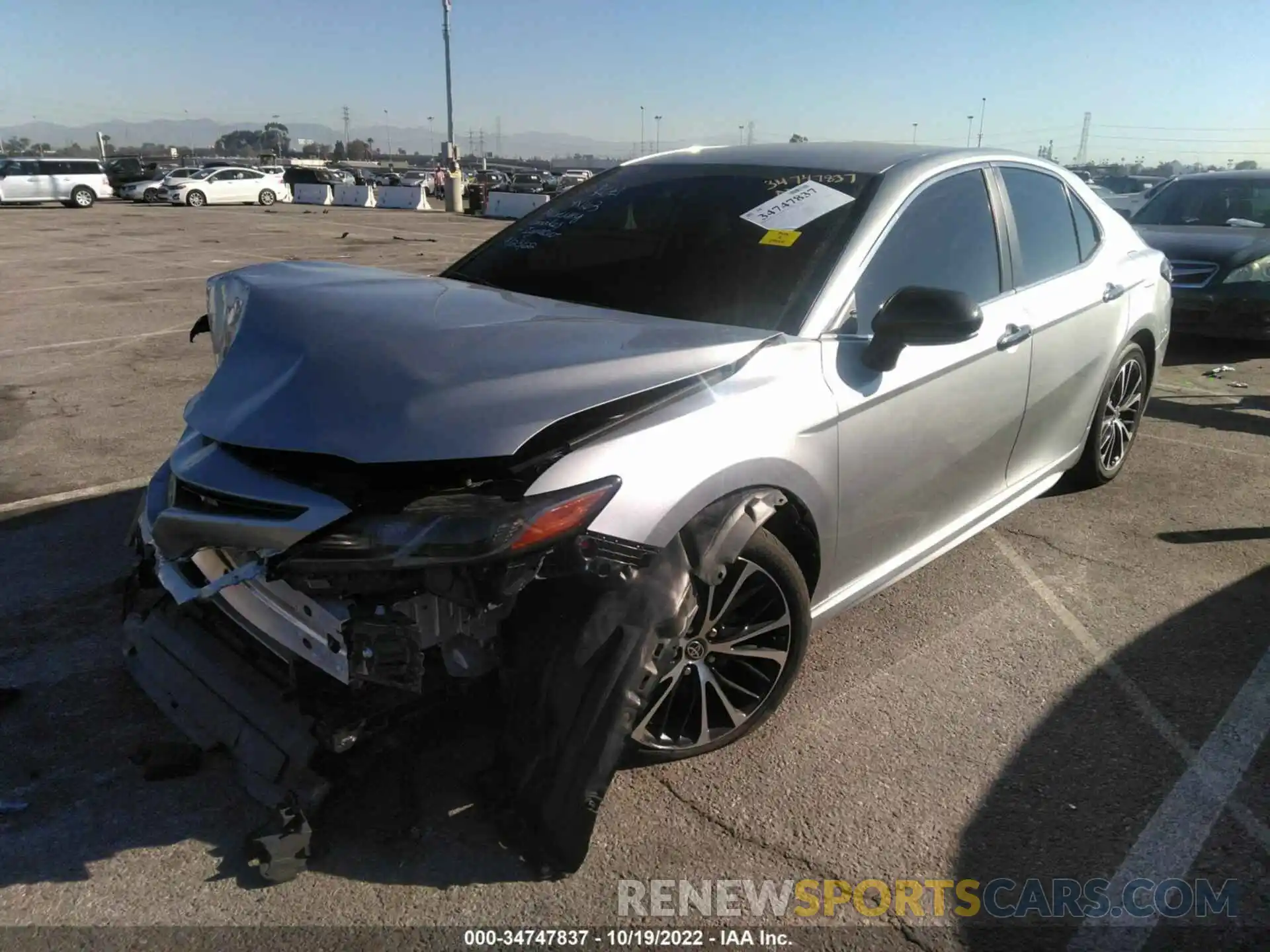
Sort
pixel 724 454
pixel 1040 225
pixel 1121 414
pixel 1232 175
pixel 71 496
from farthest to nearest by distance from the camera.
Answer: pixel 1232 175
pixel 1121 414
pixel 71 496
pixel 1040 225
pixel 724 454

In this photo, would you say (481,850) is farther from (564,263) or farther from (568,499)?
(564,263)

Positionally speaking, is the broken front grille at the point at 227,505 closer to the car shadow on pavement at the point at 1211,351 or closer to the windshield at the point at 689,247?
the windshield at the point at 689,247

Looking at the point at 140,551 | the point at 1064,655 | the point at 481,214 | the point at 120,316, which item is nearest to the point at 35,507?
the point at 140,551

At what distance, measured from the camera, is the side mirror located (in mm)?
2766

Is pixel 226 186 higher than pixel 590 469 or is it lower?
lower

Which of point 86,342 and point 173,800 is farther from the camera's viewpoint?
point 86,342

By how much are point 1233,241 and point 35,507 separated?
379 inches

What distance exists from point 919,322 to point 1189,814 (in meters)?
1.58

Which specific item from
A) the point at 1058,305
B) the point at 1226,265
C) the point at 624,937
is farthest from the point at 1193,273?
the point at 624,937

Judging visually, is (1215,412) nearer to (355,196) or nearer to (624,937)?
(624,937)

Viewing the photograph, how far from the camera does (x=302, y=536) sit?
2174mm

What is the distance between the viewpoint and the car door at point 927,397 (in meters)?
2.94

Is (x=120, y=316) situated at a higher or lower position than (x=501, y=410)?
lower

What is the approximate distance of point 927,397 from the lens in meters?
3.14
